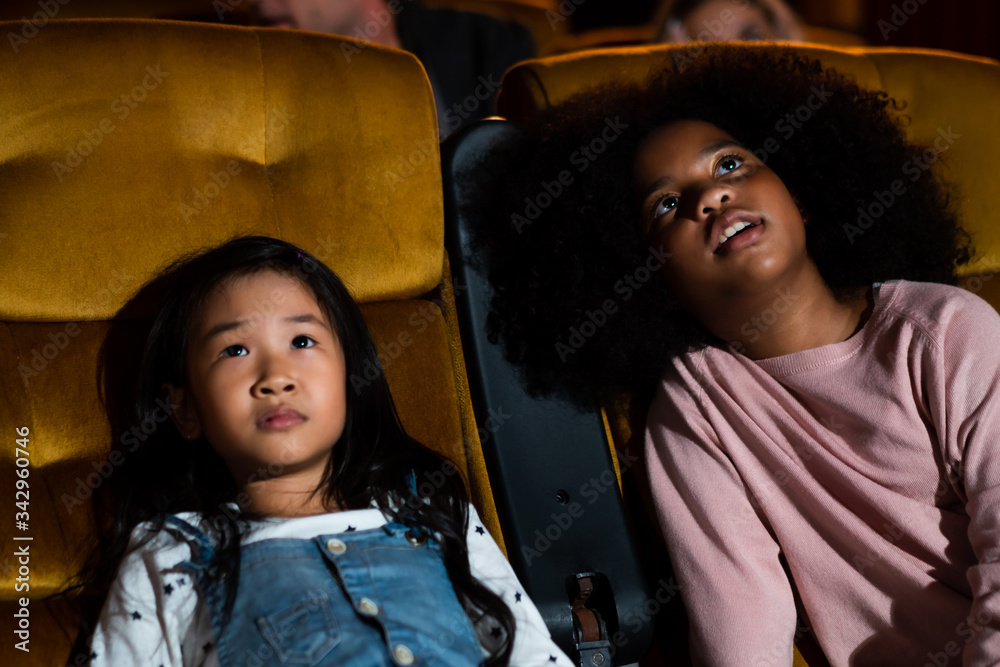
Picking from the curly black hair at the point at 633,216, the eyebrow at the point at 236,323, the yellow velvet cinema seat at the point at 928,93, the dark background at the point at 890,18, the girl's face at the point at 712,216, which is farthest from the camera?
the dark background at the point at 890,18

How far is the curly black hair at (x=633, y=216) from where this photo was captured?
1249 millimetres

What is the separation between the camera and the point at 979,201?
1456mm

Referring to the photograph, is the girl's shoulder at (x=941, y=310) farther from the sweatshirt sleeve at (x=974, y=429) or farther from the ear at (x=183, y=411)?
the ear at (x=183, y=411)

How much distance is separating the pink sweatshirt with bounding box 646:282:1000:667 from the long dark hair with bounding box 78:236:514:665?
0.96 ft

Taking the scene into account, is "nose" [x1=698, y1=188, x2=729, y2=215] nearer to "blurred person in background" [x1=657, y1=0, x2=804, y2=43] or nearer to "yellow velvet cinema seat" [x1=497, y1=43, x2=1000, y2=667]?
"yellow velvet cinema seat" [x1=497, y1=43, x2=1000, y2=667]

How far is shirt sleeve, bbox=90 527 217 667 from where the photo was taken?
929 mm

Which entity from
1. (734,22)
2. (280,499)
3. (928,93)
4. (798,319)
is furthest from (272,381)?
(734,22)

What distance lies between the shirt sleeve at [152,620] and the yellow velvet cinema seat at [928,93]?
2.74 ft

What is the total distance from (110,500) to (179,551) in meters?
0.15

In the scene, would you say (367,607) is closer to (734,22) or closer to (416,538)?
(416,538)

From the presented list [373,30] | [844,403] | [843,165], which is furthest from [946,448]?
[373,30]

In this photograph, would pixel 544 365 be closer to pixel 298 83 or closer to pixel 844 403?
pixel 844 403

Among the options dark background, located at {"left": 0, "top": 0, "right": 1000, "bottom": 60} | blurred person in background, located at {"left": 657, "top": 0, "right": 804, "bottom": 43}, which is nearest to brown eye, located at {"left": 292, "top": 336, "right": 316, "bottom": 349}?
blurred person in background, located at {"left": 657, "top": 0, "right": 804, "bottom": 43}

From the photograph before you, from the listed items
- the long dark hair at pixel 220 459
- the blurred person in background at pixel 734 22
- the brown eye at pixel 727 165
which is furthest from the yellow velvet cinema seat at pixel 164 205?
the blurred person in background at pixel 734 22
